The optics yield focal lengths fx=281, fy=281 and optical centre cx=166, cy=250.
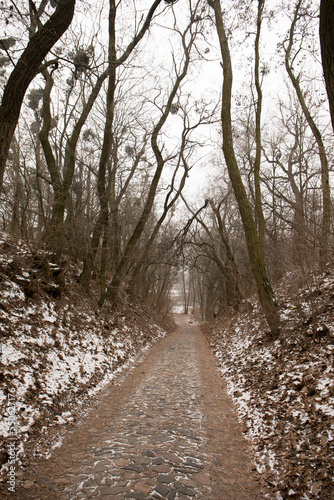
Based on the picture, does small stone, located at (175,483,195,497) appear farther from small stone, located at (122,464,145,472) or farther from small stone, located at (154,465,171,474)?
small stone, located at (122,464,145,472)

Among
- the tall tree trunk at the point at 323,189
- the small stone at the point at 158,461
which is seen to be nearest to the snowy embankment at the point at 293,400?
the tall tree trunk at the point at 323,189

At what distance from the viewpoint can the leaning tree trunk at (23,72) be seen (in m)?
A: 4.45

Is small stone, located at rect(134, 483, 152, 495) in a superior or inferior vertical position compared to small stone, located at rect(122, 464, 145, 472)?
superior

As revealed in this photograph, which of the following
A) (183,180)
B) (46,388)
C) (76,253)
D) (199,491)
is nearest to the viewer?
(199,491)

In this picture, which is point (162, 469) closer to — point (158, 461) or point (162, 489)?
point (158, 461)

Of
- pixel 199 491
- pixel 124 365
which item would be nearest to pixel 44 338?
pixel 124 365

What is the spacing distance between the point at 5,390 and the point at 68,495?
5.38 ft

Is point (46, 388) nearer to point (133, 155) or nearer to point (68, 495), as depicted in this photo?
point (68, 495)

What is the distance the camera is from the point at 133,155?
15.3m

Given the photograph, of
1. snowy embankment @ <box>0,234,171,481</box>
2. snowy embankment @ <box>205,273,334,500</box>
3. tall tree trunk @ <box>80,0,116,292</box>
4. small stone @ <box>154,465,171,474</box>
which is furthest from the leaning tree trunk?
snowy embankment @ <box>205,273,334,500</box>

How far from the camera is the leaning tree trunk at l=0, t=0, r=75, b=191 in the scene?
4.45m

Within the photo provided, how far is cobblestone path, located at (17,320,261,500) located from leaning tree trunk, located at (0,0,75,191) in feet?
13.7

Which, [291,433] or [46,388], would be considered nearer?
[291,433]

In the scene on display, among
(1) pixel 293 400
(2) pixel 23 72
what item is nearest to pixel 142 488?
(1) pixel 293 400
